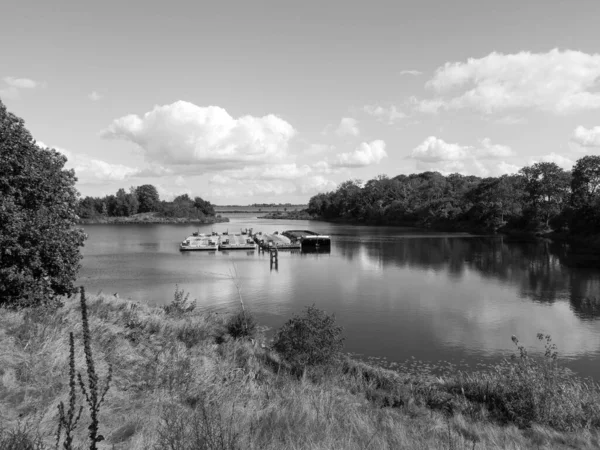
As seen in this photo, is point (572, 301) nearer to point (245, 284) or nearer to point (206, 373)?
point (245, 284)

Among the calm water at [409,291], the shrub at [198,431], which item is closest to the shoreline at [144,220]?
the calm water at [409,291]

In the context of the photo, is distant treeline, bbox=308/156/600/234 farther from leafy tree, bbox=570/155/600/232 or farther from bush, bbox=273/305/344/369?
bush, bbox=273/305/344/369

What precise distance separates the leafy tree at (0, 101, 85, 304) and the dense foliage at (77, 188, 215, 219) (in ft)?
535

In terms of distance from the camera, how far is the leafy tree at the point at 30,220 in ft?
44.2

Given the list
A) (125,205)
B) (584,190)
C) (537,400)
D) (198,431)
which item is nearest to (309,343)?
(537,400)

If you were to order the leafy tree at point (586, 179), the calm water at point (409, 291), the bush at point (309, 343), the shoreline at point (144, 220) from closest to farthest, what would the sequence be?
the bush at point (309, 343) → the calm water at point (409, 291) → the leafy tree at point (586, 179) → the shoreline at point (144, 220)

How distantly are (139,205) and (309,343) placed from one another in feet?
586

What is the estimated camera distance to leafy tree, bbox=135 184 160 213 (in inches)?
7049

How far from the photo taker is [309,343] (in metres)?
15.0

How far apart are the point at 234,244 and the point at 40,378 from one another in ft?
208

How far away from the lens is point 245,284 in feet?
125

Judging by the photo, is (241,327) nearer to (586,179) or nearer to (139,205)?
(586,179)

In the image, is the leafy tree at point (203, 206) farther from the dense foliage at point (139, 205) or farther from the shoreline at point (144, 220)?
the shoreline at point (144, 220)

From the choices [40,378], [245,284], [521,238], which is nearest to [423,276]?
[245,284]
